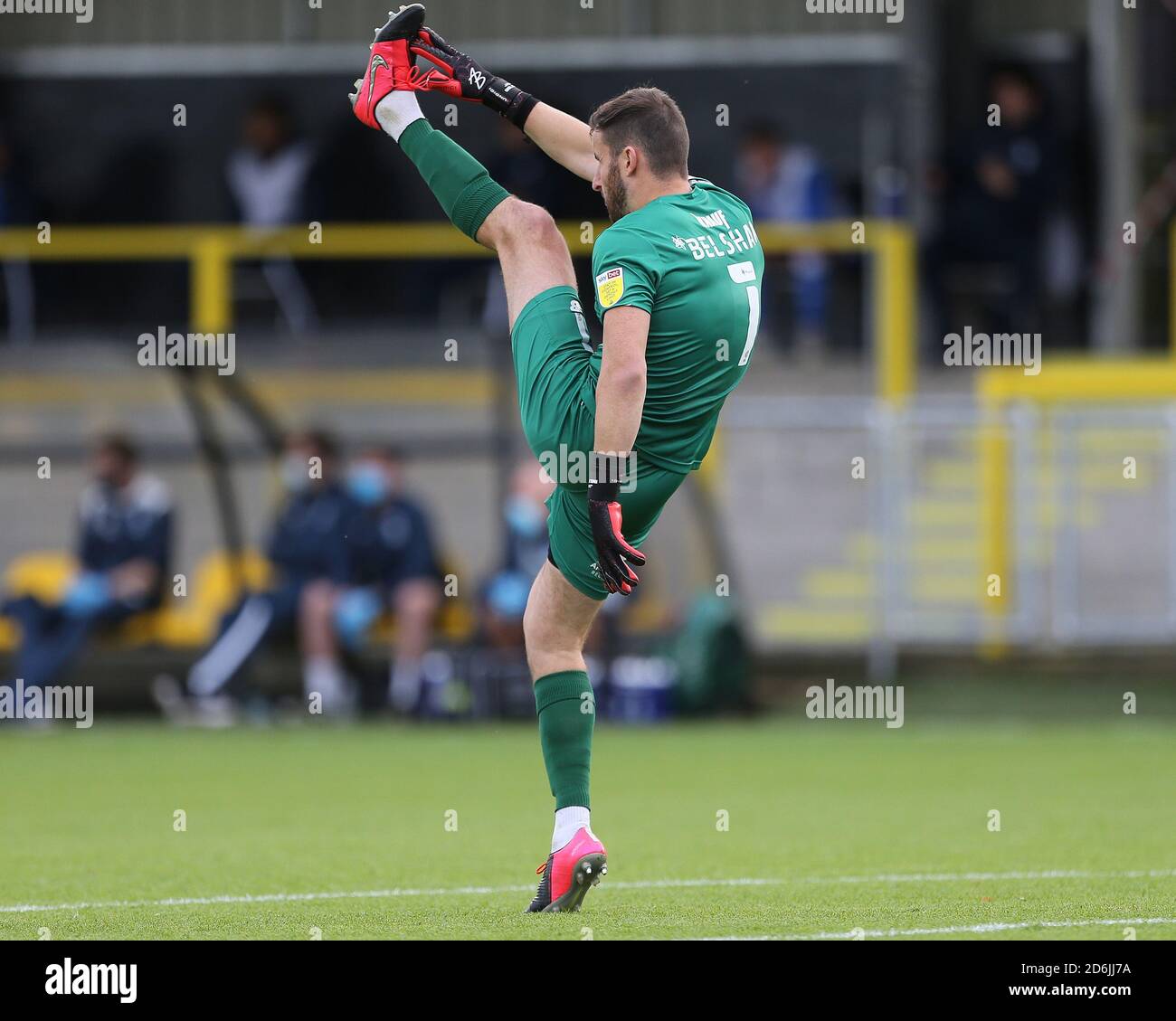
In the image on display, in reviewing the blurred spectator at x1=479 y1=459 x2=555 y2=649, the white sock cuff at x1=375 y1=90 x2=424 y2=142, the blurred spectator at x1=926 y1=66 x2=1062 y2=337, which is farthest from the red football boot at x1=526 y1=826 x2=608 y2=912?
the blurred spectator at x1=926 y1=66 x2=1062 y2=337

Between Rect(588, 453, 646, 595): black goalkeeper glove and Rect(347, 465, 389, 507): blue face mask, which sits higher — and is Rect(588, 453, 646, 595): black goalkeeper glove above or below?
below

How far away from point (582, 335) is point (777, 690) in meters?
9.88

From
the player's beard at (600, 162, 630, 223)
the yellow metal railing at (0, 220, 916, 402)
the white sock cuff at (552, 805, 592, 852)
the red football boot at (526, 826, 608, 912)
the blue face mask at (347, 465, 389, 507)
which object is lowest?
the red football boot at (526, 826, 608, 912)

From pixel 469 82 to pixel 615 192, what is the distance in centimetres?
82

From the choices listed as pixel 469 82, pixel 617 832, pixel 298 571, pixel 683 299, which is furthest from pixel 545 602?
pixel 298 571

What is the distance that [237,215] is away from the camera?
20.9 m

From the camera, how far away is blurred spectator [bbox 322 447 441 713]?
1597 centimetres

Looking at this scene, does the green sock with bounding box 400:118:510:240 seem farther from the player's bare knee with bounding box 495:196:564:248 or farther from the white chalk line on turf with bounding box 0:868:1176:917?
the white chalk line on turf with bounding box 0:868:1176:917

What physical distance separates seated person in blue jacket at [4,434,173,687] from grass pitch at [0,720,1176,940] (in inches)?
35.4

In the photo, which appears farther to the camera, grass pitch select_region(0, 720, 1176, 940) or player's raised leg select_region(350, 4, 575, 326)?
player's raised leg select_region(350, 4, 575, 326)

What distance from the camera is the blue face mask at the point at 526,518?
15867mm

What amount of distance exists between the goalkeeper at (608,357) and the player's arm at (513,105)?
1.01 ft

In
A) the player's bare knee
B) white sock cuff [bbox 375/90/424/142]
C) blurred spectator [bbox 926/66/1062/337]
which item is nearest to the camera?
the player's bare knee

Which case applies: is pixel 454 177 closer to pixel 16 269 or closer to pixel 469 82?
pixel 469 82
